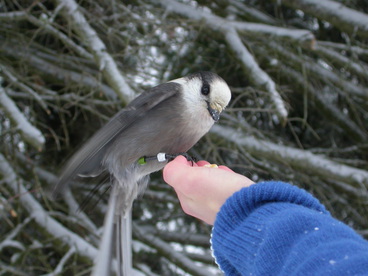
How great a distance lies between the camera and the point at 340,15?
2.81 meters

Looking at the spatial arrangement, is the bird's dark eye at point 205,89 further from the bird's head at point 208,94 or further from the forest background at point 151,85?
the forest background at point 151,85

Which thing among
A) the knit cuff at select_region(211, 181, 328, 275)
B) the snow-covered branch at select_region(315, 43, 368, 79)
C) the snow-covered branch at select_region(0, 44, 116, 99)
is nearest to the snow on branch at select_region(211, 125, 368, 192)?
the snow-covered branch at select_region(315, 43, 368, 79)

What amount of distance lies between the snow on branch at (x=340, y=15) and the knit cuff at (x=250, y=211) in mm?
2170

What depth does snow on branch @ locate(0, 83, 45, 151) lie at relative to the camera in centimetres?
→ 194

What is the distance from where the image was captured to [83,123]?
128 inches

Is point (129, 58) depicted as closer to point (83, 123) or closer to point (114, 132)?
point (83, 123)

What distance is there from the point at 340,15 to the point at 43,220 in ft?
7.27

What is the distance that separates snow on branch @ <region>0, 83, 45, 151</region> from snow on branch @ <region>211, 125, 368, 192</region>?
1059 mm

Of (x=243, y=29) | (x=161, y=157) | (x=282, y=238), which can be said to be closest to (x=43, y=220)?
(x=161, y=157)

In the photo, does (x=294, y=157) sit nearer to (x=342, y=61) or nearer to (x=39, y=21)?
(x=342, y=61)

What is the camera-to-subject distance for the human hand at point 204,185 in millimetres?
1077

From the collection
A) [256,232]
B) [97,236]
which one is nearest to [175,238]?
[97,236]

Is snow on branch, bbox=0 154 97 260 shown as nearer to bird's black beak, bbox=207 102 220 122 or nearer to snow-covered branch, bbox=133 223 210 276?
snow-covered branch, bbox=133 223 210 276

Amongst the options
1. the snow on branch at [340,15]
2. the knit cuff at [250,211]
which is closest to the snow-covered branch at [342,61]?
the snow on branch at [340,15]
